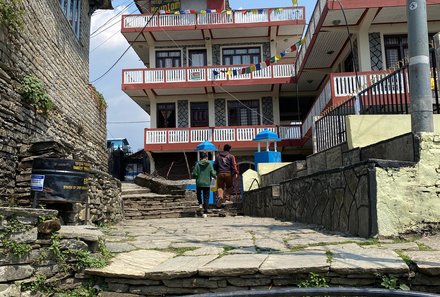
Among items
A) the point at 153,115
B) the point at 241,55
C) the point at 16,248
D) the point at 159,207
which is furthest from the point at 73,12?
the point at 16,248

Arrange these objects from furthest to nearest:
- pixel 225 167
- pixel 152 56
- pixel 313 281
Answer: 1. pixel 152 56
2. pixel 225 167
3. pixel 313 281

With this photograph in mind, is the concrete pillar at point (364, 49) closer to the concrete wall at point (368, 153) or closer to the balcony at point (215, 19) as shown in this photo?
the balcony at point (215, 19)

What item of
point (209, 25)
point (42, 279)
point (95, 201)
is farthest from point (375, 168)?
point (209, 25)

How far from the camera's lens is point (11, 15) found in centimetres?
782

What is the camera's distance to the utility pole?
445 cm

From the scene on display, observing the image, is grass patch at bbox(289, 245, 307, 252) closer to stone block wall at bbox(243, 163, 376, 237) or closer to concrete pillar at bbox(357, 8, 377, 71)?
stone block wall at bbox(243, 163, 376, 237)

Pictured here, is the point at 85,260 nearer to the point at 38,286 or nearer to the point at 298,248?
the point at 38,286

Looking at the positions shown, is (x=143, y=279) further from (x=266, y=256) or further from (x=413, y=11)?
(x=413, y=11)

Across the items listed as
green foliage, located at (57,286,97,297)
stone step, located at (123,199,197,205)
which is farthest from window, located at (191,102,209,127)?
green foliage, located at (57,286,97,297)

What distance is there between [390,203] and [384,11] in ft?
37.7

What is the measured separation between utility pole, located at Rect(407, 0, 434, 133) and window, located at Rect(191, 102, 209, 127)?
59.1ft

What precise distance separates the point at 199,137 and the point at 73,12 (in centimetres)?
838

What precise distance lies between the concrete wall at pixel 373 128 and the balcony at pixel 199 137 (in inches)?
534

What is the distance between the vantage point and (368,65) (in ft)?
47.8
